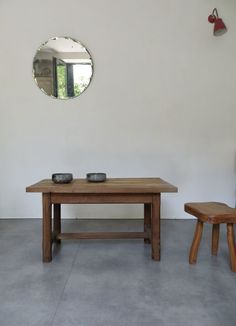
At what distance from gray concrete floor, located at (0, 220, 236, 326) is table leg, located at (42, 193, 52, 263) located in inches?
2.8

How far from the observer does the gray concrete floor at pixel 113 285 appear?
64.8 inches

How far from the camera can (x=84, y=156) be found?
152 inches

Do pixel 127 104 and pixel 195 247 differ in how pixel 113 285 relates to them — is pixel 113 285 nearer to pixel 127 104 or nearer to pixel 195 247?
pixel 195 247

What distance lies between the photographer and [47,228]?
245cm

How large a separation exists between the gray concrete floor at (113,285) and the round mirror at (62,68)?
6.22ft

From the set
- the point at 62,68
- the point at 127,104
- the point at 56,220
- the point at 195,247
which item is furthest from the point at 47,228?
the point at 62,68

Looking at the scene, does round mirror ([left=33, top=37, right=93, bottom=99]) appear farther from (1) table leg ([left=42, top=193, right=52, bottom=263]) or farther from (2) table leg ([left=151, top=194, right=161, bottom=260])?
(2) table leg ([left=151, top=194, right=161, bottom=260])

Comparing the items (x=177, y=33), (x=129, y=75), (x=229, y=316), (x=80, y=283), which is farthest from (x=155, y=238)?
(x=177, y=33)

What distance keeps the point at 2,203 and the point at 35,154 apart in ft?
2.57

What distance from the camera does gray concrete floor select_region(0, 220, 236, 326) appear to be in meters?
1.65

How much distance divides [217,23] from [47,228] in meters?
3.06

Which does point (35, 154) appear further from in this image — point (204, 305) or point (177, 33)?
point (204, 305)

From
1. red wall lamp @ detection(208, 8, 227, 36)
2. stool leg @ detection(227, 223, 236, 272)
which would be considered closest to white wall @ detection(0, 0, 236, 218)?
red wall lamp @ detection(208, 8, 227, 36)

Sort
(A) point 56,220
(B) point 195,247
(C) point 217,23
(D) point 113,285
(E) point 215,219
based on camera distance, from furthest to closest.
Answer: (C) point 217,23 → (A) point 56,220 → (B) point 195,247 → (E) point 215,219 → (D) point 113,285
